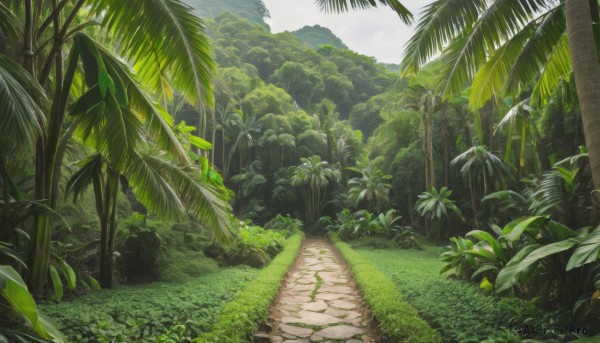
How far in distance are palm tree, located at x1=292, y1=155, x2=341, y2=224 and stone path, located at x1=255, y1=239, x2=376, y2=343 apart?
1130cm

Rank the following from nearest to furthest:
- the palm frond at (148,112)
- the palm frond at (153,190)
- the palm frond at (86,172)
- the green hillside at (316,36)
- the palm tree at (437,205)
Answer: the palm frond at (148,112) → the palm frond at (153,190) → the palm frond at (86,172) → the palm tree at (437,205) → the green hillside at (316,36)

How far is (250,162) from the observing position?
23250 millimetres

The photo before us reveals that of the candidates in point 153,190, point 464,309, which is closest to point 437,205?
point 464,309

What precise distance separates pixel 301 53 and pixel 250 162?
50.5ft

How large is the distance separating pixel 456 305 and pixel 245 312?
105 inches

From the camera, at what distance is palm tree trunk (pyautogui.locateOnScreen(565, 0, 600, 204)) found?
3.25 metres

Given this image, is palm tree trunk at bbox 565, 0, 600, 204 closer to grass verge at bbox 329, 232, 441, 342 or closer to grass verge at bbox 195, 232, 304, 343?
grass verge at bbox 329, 232, 441, 342

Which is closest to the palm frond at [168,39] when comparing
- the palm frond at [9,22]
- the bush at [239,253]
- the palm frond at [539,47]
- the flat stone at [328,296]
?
the palm frond at [9,22]

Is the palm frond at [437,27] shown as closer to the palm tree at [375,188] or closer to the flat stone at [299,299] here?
the flat stone at [299,299]

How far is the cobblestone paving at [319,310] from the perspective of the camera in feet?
14.3

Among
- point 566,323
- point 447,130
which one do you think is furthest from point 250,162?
point 566,323

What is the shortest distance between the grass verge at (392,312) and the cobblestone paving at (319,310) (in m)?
0.26

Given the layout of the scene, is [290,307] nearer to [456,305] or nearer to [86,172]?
[456,305]

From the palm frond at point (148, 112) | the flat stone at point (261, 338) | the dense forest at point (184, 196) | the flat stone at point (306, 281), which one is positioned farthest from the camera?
the flat stone at point (306, 281)
